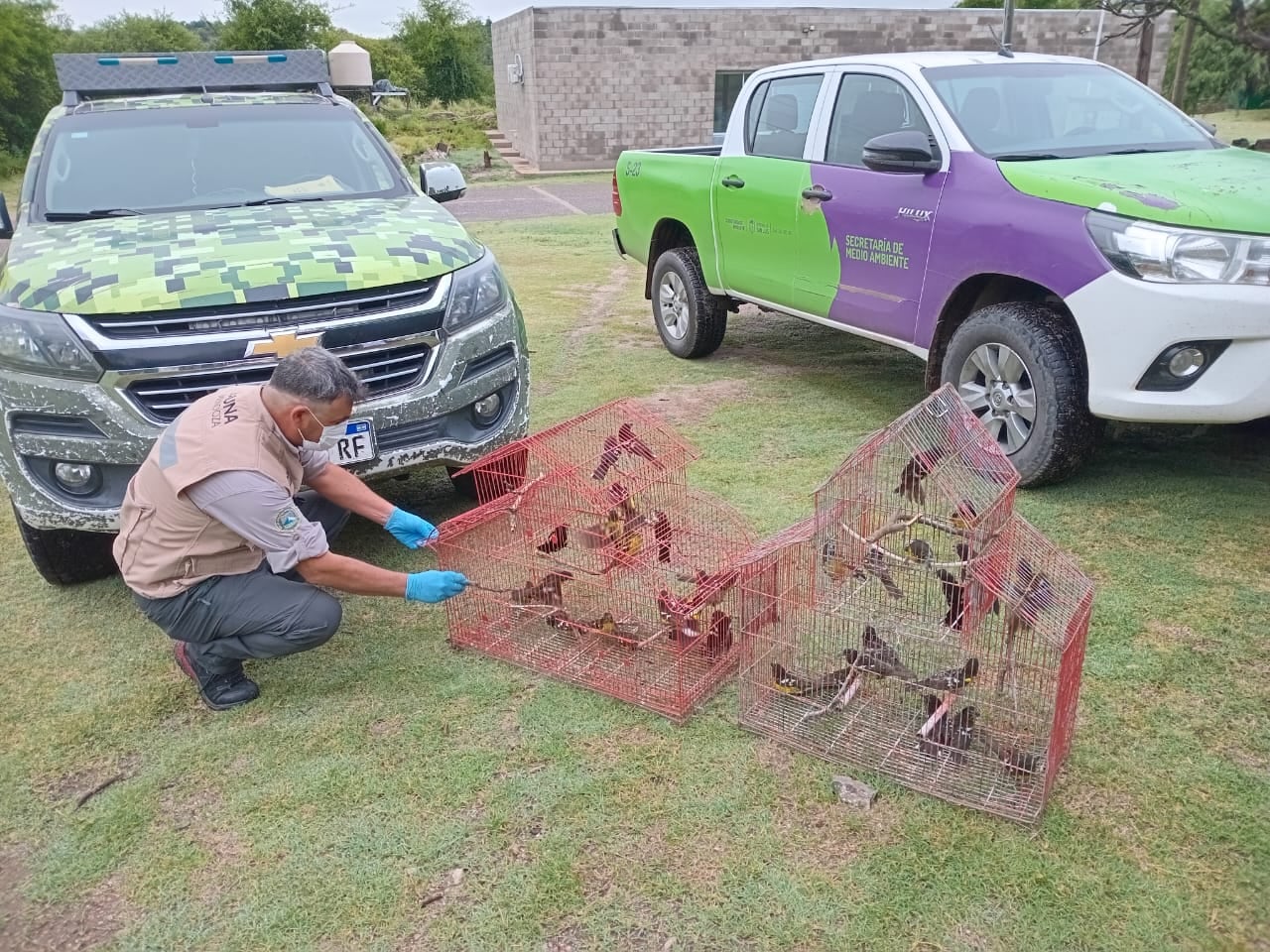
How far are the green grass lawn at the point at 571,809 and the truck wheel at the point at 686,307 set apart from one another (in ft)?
11.1

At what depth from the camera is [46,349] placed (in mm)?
3344

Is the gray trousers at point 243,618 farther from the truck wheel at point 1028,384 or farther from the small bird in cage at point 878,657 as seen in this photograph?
the truck wheel at point 1028,384

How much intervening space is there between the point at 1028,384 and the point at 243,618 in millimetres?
3447

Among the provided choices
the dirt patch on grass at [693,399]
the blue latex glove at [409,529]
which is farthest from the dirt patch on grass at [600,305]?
the blue latex glove at [409,529]

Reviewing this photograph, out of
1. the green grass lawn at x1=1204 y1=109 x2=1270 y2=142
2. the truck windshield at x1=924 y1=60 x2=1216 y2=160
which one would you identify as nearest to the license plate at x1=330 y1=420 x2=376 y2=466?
the truck windshield at x1=924 y1=60 x2=1216 y2=160

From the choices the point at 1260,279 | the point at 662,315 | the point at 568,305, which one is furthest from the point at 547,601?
the point at 568,305

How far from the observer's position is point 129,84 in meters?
5.43

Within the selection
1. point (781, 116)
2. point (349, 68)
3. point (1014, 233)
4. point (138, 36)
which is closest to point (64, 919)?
point (1014, 233)

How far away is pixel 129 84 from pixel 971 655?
214 inches

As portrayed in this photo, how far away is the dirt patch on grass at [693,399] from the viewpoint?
5.78 m

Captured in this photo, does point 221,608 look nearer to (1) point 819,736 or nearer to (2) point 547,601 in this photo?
(2) point 547,601

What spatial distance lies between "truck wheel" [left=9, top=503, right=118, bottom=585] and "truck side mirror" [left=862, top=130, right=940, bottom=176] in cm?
385

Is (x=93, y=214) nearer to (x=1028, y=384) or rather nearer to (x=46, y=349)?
(x=46, y=349)

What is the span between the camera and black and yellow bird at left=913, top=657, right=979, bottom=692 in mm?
2703
